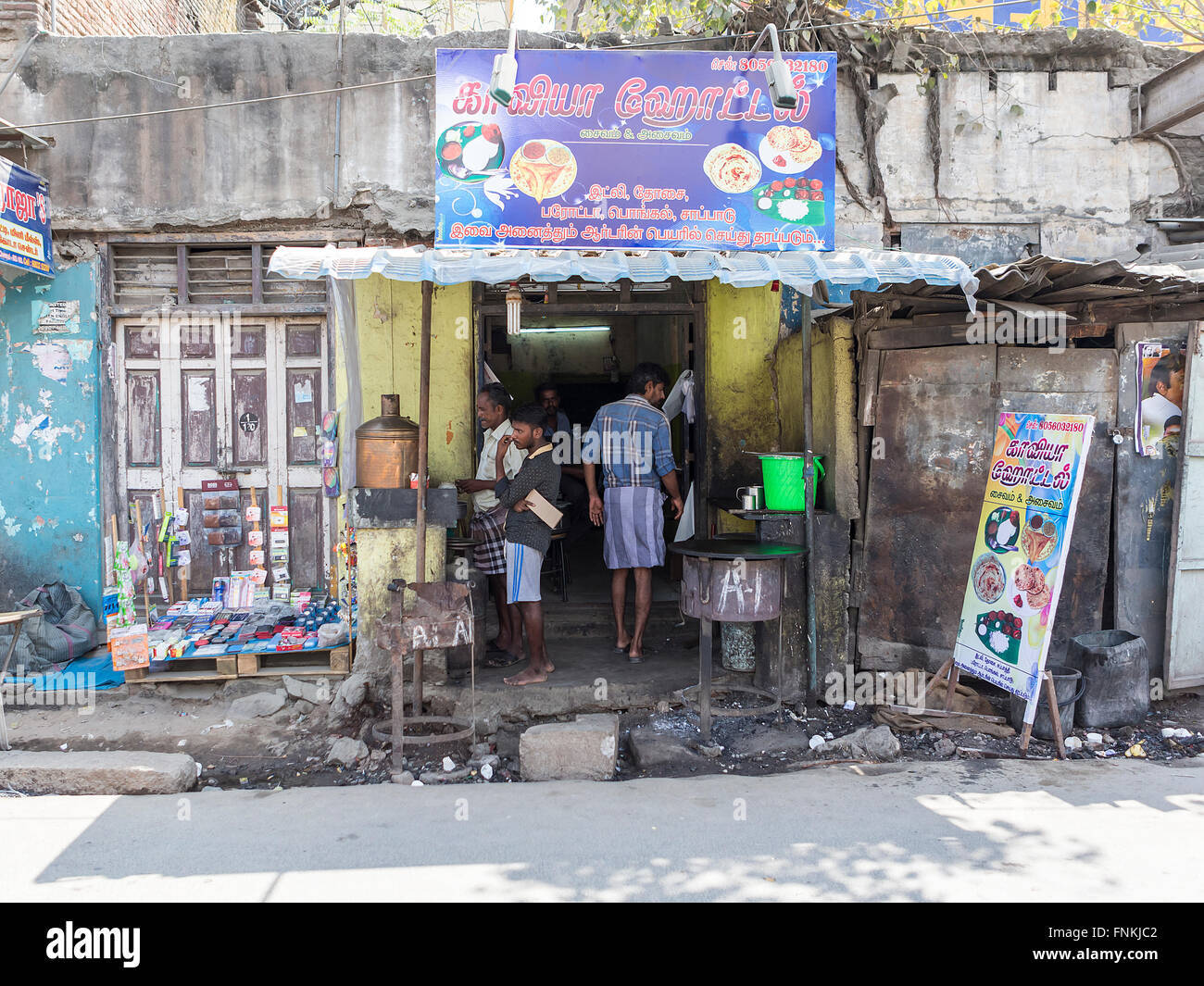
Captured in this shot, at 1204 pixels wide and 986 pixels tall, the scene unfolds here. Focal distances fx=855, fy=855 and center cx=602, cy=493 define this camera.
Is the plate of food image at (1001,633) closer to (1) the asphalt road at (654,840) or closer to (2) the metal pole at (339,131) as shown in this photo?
(1) the asphalt road at (654,840)

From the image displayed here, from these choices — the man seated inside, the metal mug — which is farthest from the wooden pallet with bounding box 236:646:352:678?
the metal mug

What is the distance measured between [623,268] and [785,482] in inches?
75.5

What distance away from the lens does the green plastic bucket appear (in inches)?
235

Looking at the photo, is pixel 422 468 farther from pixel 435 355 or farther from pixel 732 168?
pixel 732 168

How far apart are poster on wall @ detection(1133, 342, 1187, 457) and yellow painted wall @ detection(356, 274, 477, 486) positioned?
4.97 metres

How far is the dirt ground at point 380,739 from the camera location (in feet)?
17.0

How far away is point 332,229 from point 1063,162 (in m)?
6.24

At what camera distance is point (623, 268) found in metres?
5.13

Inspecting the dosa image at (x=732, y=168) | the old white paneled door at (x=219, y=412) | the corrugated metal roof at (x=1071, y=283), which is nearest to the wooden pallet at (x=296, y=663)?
the old white paneled door at (x=219, y=412)

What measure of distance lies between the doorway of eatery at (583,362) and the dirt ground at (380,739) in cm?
Result: 187

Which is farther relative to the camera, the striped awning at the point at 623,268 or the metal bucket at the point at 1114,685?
the metal bucket at the point at 1114,685

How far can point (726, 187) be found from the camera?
259 inches

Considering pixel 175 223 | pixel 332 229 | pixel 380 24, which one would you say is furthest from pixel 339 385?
pixel 380 24

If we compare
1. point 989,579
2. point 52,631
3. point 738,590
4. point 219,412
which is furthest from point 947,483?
point 52,631
